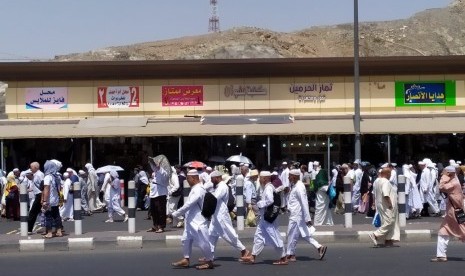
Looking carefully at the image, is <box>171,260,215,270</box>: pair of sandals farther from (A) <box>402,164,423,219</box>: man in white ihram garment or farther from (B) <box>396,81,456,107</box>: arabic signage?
(B) <box>396,81,456,107</box>: arabic signage

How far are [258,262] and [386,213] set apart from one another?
3.10 meters

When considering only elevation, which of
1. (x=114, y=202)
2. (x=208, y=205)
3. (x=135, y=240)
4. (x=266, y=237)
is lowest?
(x=135, y=240)

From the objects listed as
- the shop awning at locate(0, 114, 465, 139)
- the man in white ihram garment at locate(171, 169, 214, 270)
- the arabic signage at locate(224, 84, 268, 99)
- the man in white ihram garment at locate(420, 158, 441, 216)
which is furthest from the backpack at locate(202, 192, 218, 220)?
the arabic signage at locate(224, 84, 268, 99)

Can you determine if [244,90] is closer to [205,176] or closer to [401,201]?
[205,176]

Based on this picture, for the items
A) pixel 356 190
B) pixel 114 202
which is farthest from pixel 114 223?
pixel 356 190

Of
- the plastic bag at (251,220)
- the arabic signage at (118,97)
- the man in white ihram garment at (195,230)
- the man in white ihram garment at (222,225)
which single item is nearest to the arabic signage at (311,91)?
the arabic signage at (118,97)

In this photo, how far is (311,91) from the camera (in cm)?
3325

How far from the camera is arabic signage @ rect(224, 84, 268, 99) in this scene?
33.2 metres

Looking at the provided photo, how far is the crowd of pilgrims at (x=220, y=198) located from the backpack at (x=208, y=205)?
119 millimetres

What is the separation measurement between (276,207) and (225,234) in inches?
36.1

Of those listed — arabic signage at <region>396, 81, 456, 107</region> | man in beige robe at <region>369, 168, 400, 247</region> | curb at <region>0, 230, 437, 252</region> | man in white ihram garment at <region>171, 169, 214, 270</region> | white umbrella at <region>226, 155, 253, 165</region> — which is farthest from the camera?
arabic signage at <region>396, 81, 456, 107</region>

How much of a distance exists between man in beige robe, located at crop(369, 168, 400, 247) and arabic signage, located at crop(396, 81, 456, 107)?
1741cm

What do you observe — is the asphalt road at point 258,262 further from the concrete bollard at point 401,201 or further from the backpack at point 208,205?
the concrete bollard at point 401,201

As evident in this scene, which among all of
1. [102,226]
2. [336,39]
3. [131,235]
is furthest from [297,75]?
[336,39]
